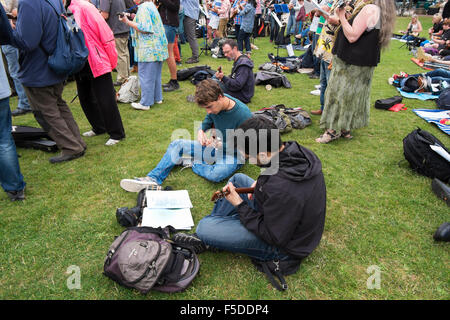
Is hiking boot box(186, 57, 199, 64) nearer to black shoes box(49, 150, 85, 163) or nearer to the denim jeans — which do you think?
the denim jeans

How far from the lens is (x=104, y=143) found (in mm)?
4500

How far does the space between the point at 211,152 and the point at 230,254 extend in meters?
1.38

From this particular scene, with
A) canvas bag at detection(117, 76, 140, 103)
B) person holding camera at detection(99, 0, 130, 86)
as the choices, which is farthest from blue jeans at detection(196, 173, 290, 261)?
person holding camera at detection(99, 0, 130, 86)

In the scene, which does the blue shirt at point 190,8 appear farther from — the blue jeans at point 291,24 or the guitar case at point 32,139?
the guitar case at point 32,139

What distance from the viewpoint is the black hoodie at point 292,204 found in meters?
2.01

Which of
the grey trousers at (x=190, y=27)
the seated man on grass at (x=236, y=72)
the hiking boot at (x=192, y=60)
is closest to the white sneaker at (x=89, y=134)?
the seated man on grass at (x=236, y=72)

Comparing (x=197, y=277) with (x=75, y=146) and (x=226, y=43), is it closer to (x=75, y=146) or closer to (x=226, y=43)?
(x=75, y=146)

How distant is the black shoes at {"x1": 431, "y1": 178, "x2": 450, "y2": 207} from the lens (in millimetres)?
3252

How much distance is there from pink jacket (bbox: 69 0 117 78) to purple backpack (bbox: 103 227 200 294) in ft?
8.32

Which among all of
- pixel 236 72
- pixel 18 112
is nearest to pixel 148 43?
pixel 236 72

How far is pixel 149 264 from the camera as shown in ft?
7.06
